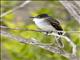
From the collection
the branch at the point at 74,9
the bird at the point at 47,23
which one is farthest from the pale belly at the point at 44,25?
the branch at the point at 74,9

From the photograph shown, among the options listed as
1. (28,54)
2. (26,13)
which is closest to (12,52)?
(28,54)

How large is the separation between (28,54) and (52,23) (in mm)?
578

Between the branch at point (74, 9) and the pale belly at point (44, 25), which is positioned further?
the pale belly at point (44, 25)

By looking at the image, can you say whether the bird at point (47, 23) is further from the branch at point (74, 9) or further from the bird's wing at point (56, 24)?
the branch at point (74, 9)

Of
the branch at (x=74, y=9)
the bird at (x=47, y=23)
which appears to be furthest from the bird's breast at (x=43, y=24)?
the branch at (x=74, y=9)

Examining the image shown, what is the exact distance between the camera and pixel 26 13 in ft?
18.0

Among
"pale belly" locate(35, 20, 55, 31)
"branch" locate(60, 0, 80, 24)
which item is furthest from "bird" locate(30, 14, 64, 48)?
"branch" locate(60, 0, 80, 24)

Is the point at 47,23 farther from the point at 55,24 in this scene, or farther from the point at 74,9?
the point at 74,9

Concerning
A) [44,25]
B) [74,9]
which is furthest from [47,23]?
[74,9]

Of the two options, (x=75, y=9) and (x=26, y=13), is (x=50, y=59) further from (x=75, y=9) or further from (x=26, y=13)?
(x=26, y=13)

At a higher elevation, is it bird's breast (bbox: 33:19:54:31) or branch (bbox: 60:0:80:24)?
branch (bbox: 60:0:80:24)

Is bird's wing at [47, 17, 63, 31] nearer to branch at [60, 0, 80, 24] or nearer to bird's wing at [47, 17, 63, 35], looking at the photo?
bird's wing at [47, 17, 63, 35]

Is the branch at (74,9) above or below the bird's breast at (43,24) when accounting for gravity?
above

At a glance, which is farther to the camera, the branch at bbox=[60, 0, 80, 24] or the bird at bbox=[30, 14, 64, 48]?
the bird at bbox=[30, 14, 64, 48]
